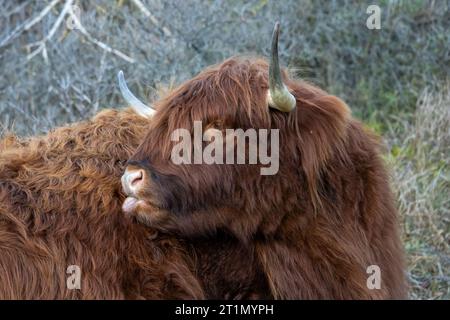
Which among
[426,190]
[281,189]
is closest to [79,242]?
[281,189]

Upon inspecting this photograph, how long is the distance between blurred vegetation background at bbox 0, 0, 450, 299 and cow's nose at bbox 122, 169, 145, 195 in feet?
11.0

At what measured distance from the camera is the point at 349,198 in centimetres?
424

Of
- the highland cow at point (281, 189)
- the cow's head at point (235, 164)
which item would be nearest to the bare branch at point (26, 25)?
the highland cow at point (281, 189)

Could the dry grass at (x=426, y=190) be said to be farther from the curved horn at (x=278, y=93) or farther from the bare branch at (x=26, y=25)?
the bare branch at (x=26, y=25)

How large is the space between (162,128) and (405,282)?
1.45m

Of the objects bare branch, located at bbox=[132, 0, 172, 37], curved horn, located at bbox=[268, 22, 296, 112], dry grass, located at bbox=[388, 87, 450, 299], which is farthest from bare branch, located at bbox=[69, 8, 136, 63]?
curved horn, located at bbox=[268, 22, 296, 112]

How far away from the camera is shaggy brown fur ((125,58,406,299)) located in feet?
13.3

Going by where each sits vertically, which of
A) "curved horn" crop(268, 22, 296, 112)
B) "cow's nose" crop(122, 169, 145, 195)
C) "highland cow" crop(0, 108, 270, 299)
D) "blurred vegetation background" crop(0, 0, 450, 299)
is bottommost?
"highland cow" crop(0, 108, 270, 299)

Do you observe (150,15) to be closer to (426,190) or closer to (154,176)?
(426,190)

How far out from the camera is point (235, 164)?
406cm

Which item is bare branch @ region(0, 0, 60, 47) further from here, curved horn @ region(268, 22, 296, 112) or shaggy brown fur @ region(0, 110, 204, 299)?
curved horn @ region(268, 22, 296, 112)

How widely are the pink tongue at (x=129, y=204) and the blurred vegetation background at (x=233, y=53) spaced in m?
3.33

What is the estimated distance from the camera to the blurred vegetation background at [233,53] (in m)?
7.88

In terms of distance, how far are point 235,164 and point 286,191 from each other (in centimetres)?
26
